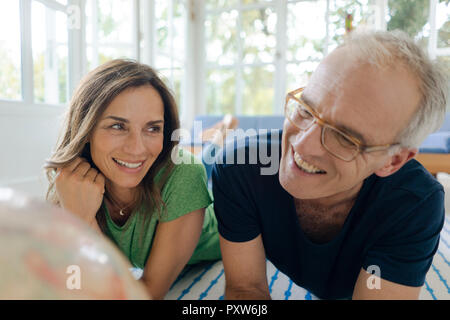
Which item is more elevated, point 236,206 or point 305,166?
point 305,166

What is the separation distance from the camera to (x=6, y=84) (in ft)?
7.13

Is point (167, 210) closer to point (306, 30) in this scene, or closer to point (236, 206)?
point (236, 206)

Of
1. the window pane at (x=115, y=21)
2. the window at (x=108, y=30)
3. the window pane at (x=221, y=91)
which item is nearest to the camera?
the window at (x=108, y=30)

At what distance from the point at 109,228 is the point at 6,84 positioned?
5.82 feet

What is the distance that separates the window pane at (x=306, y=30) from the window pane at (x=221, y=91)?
3.49 ft

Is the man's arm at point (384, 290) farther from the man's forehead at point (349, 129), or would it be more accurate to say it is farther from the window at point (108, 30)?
the window at point (108, 30)

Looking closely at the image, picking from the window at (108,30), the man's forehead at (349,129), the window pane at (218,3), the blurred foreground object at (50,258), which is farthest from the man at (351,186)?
the window pane at (218,3)

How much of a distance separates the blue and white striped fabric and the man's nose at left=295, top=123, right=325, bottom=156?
2.13ft

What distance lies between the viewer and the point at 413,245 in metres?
0.70

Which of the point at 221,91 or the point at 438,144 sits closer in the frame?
the point at 438,144

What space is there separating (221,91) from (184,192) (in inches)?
190

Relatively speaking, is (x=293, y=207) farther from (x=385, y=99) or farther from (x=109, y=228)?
(x=109, y=228)

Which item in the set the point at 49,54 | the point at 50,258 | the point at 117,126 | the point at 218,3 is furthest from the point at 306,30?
the point at 50,258

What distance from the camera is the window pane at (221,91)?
5535 mm
